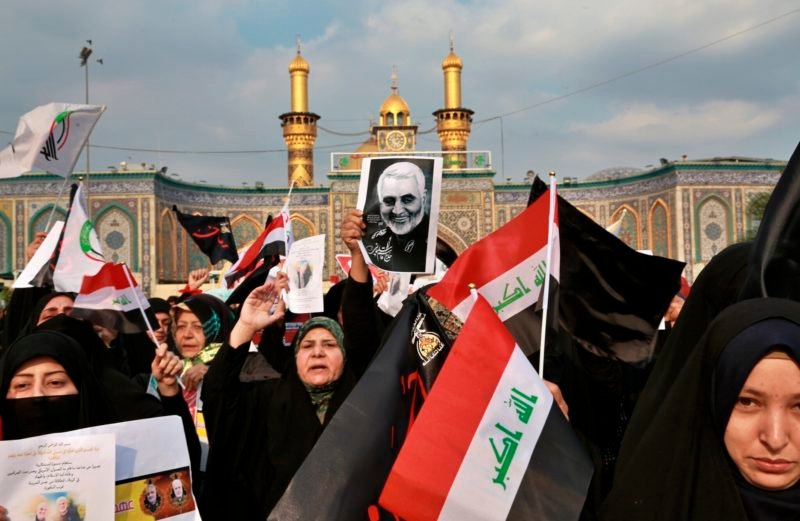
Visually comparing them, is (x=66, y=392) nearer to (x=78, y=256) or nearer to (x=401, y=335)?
(x=401, y=335)

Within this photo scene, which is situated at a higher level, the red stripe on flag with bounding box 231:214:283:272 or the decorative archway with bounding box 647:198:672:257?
the decorative archway with bounding box 647:198:672:257

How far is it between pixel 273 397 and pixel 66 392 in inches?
32.3

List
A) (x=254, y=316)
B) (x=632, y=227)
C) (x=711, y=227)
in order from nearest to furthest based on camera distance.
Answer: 1. (x=254, y=316)
2. (x=711, y=227)
3. (x=632, y=227)

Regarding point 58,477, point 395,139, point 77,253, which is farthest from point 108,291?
point 395,139

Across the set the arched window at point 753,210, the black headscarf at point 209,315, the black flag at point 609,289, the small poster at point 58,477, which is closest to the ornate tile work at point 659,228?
the arched window at point 753,210

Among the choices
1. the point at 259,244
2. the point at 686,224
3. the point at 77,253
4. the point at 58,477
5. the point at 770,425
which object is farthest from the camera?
the point at 686,224

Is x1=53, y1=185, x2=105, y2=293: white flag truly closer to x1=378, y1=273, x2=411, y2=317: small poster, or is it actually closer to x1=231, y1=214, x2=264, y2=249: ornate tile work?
x1=378, y1=273, x2=411, y2=317: small poster

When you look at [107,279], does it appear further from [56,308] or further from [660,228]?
[660,228]

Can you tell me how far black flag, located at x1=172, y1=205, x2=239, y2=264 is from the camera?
1092 cm

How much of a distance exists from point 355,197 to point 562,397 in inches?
958

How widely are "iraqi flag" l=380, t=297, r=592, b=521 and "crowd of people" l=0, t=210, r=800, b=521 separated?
0.49 ft

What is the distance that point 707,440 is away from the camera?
1.59 metres

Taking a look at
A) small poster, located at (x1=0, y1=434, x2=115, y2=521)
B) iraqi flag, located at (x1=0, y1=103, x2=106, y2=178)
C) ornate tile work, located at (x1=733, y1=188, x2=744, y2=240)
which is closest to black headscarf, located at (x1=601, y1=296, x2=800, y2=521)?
small poster, located at (x1=0, y1=434, x2=115, y2=521)

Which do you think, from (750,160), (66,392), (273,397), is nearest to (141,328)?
(273,397)
